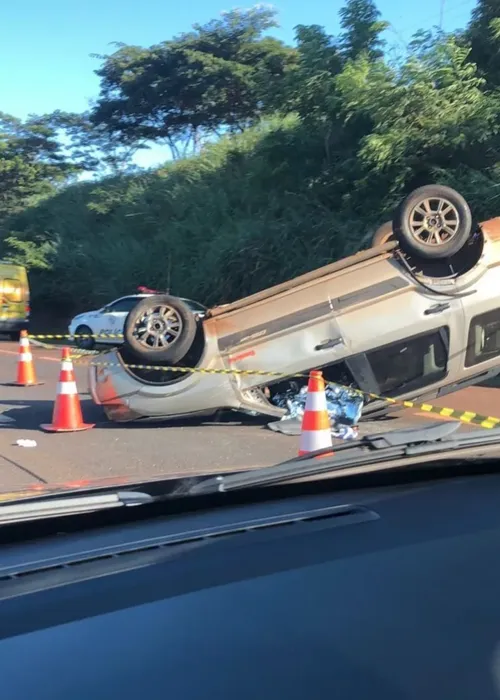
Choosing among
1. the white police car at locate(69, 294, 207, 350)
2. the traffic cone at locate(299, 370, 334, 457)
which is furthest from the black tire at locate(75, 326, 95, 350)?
the traffic cone at locate(299, 370, 334, 457)

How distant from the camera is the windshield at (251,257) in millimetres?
8109

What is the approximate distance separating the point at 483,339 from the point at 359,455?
5.15 meters

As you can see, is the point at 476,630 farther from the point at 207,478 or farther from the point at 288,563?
the point at 207,478

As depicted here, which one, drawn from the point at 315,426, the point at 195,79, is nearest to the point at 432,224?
the point at 315,426

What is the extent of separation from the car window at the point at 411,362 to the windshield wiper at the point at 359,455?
4551 millimetres

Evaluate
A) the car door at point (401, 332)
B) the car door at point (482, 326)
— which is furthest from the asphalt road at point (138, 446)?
the car door at point (482, 326)

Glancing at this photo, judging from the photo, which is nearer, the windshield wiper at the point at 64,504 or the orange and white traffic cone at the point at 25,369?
the windshield wiper at the point at 64,504

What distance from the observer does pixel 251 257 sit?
20078mm

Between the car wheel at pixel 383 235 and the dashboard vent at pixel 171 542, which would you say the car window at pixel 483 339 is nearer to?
the car wheel at pixel 383 235

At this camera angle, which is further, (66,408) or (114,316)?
(114,316)

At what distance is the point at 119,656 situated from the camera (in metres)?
1.78

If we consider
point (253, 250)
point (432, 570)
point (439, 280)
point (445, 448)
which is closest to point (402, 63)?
point (253, 250)

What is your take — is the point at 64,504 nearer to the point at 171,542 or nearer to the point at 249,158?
the point at 171,542

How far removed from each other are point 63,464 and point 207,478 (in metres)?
4.44
